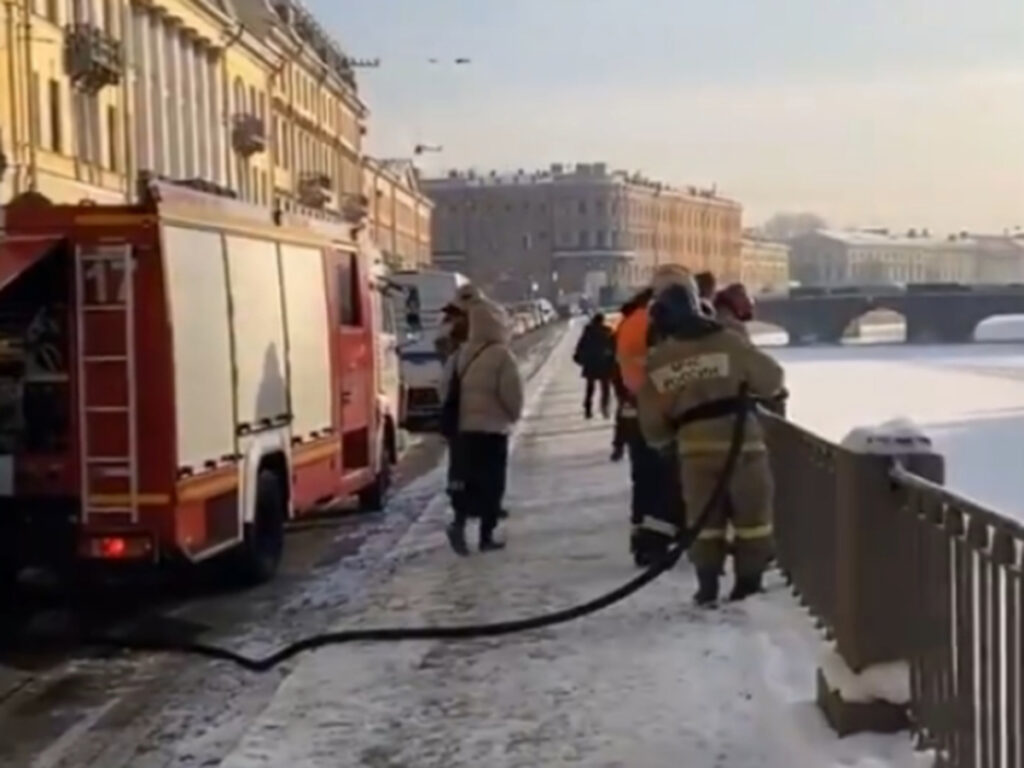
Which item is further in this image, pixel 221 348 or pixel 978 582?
pixel 221 348

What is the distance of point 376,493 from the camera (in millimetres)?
18656

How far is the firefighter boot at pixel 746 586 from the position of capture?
11.0m

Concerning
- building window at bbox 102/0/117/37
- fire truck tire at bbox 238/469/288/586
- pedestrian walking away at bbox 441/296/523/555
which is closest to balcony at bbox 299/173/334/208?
building window at bbox 102/0/117/37

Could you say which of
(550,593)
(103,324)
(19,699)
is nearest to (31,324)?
(103,324)

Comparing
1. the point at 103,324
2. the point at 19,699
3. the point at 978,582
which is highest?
the point at 103,324

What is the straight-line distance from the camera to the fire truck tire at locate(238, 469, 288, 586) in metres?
13.6

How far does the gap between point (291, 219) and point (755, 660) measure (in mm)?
6495

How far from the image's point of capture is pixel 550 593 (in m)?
12.2

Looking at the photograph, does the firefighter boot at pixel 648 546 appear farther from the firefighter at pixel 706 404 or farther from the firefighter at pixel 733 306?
the firefighter at pixel 706 404

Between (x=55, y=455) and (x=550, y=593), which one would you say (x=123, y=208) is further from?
(x=550, y=593)

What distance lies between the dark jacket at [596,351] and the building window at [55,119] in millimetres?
21196

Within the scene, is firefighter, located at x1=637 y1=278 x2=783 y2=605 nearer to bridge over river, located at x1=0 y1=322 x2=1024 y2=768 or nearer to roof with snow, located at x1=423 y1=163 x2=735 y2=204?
bridge over river, located at x1=0 y1=322 x2=1024 y2=768

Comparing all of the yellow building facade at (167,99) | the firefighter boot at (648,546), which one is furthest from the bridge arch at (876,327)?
the firefighter boot at (648,546)

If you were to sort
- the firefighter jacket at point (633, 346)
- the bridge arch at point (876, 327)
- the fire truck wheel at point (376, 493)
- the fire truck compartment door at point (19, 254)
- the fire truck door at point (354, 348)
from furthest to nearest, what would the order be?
the bridge arch at point (876, 327) < the fire truck wheel at point (376, 493) < the fire truck door at point (354, 348) < the firefighter jacket at point (633, 346) < the fire truck compartment door at point (19, 254)
